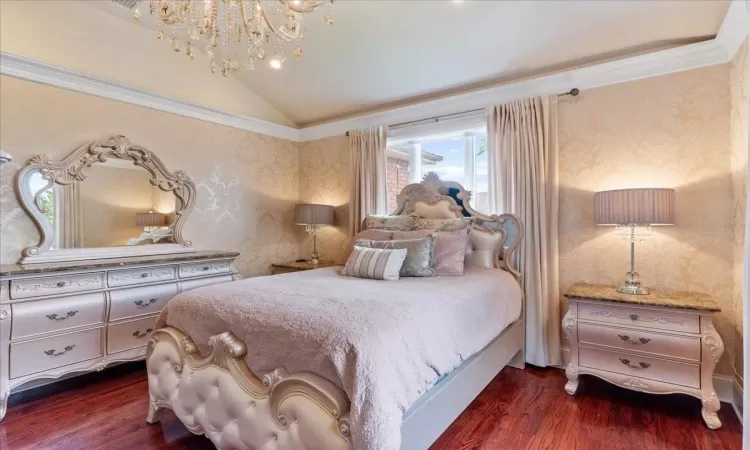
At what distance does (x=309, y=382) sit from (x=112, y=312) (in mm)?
2203

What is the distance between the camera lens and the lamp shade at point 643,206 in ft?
7.61

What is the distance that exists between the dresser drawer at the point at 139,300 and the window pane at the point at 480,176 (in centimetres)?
284

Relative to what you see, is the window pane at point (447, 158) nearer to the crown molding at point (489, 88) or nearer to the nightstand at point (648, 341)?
the crown molding at point (489, 88)

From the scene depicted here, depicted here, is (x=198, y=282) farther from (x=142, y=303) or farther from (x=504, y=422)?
(x=504, y=422)

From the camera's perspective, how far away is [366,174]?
4086 millimetres

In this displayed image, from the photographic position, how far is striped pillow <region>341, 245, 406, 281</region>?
2.65 m

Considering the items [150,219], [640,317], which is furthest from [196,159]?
[640,317]

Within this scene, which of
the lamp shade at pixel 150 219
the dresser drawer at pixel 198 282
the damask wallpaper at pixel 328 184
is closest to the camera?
the dresser drawer at pixel 198 282

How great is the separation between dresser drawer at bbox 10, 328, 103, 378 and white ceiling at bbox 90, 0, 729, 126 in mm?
2665

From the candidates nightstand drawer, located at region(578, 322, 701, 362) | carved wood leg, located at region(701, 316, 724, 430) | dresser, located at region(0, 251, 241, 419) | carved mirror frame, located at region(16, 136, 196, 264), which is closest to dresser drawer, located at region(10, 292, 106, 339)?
dresser, located at region(0, 251, 241, 419)

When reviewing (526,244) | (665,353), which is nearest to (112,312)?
(526,244)

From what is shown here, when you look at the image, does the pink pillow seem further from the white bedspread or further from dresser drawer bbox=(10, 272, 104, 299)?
dresser drawer bbox=(10, 272, 104, 299)

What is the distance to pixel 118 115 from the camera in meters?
3.25

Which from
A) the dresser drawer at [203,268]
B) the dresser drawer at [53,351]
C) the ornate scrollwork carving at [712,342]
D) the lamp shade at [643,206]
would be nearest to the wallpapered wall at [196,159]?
the dresser drawer at [203,268]
